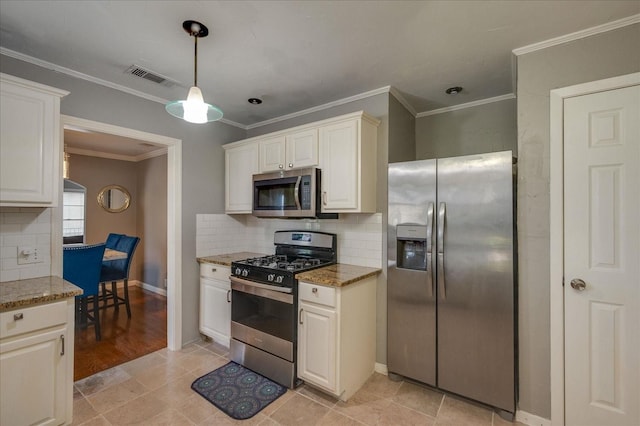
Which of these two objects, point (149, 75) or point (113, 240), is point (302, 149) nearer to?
point (149, 75)

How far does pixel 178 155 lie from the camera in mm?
3064

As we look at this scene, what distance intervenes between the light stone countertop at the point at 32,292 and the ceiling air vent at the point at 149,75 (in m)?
1.66

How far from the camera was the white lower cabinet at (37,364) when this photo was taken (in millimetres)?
1607

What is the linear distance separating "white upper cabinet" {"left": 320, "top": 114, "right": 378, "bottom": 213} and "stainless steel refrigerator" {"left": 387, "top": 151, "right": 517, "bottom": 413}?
0.71ft

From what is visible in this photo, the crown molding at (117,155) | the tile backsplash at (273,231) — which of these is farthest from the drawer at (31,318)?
the crown molding at (117,155)

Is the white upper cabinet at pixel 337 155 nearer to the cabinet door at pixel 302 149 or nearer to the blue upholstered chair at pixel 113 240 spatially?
the cabinet door at pixel 302 149

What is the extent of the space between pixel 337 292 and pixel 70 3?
2350 millimetres

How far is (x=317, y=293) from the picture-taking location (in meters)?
2.24

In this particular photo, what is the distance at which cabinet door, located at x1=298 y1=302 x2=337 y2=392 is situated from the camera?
217 cm

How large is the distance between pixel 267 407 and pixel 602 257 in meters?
2.41

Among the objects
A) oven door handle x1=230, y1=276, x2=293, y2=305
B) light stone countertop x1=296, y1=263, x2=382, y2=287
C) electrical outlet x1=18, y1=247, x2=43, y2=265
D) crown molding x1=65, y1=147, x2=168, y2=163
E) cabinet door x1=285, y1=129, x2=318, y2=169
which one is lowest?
oven door handle x1=230, y1=276, x2=293, y2=305

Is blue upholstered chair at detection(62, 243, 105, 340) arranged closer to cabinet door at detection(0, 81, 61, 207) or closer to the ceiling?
cabinet door at detection(0, 81, 61, 207)

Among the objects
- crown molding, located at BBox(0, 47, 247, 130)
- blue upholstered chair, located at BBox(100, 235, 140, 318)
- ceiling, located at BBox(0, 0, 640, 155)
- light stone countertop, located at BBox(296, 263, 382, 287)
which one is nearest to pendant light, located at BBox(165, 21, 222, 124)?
ceiling, located at BBox(0, 0, 640, 155)

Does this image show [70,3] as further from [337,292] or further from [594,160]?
[594,160]
